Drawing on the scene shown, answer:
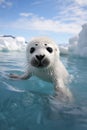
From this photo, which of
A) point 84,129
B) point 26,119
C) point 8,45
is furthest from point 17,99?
point 8,45

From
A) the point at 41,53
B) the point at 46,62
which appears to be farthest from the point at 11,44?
the point at 41,53

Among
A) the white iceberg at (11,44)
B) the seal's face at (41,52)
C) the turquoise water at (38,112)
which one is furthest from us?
the white iceberg at (11,44)

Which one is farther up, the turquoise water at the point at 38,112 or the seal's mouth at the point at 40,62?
the seal's mouth at the point at 40,62

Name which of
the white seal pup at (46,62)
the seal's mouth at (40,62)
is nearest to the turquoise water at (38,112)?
the white seal pup at (46,62)

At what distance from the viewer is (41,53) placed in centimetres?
342

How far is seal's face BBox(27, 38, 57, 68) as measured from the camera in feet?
11.3

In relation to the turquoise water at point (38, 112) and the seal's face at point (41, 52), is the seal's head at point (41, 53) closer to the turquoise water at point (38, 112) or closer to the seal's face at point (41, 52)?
the seal's face at point (41, 52)

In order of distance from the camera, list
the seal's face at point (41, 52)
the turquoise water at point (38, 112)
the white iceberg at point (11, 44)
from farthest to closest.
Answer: the white iceberg at point (11, 44) < the seal's face at point (41, 52) < the turquoise water at point (38, 112)

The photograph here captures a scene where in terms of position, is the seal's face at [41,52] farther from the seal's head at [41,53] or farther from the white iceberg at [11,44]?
the white iceberg at [11,44]

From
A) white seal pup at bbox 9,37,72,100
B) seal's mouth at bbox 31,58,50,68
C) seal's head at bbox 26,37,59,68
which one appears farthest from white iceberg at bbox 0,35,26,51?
seal's mouth at bbox 31,58,50,68

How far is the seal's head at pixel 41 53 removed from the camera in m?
3.45

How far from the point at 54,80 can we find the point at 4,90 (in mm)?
859

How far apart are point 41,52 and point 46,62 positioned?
0.61ft

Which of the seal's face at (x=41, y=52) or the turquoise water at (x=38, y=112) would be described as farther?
the seal's face at (x=41, y=52)
